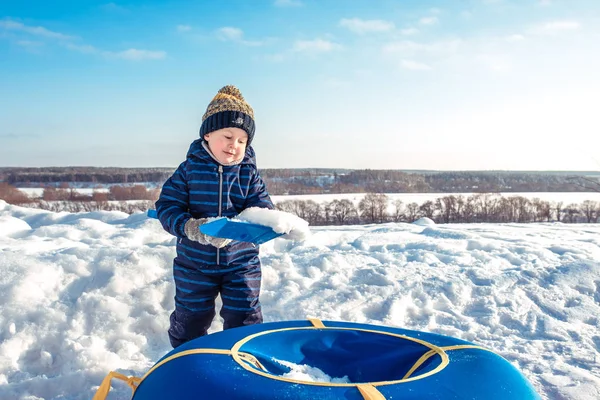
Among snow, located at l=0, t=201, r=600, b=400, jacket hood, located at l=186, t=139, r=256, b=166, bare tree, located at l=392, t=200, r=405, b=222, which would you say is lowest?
bare tree, located at l=392, t=200, r=405, b=222

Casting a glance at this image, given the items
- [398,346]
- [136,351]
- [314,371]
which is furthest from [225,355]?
[136,351]

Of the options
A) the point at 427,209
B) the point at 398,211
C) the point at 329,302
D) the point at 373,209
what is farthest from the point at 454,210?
the point at 329,302

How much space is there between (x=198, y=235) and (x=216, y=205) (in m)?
0.30

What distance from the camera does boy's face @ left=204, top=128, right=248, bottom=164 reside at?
104 inches

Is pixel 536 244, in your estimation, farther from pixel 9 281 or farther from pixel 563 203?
pixel 563 203

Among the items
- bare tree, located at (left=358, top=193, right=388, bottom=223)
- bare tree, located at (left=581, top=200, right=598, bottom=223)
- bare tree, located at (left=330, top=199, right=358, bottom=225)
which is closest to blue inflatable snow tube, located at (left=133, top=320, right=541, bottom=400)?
bare tree, located at (left=330, top=199, right=358, bottom=225)

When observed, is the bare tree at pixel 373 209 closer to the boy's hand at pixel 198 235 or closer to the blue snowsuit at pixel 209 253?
the blue snowsuit at pixel 209 253

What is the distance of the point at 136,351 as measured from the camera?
10.7 ft

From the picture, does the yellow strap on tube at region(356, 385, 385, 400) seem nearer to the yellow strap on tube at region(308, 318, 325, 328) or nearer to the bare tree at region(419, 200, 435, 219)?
the yellow strap on tube at region(308, 318, 325, 328)

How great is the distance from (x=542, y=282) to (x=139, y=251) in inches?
147

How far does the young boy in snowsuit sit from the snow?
23.0 inches

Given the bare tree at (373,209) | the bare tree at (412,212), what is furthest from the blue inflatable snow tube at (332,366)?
the bare tree at (412,212)

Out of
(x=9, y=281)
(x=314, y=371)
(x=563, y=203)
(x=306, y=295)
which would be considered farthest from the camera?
(x=563, y=203)

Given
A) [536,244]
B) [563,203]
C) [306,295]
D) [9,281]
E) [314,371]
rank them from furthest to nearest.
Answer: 1. [563,203]
2. [536,244]
3. [306,295]
4. [9,281]
5. [314,371]
